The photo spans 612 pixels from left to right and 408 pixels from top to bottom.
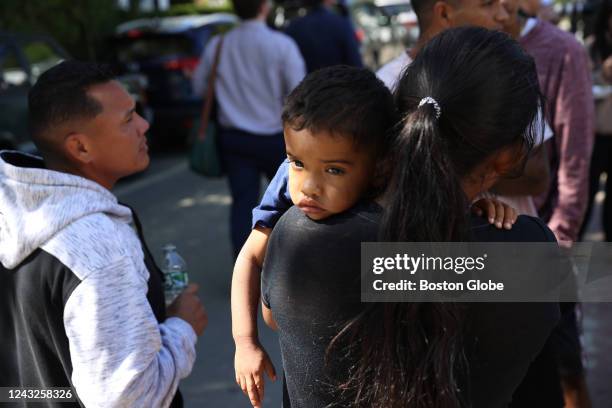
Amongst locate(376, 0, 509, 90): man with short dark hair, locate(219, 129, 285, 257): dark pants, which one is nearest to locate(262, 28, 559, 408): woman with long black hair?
locate(376, 0, 509, 90): man with short dark hair

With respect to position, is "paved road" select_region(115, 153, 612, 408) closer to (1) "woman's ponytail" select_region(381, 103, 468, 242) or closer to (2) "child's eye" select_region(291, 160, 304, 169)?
(2) "child's eye" select_region(291, 160, 304, 169)

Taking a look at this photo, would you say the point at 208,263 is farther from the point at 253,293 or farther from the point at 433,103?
the point at 433,103

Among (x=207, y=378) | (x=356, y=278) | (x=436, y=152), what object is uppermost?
(x=436, y=152)

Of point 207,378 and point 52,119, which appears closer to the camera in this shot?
point 52,119

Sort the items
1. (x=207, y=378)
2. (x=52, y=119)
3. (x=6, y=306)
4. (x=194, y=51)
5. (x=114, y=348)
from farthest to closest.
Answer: (x=194, y=51)
(x=207, y=378)
(x=52, y=119)
(x=6, y=306)
(x=114, y=348)

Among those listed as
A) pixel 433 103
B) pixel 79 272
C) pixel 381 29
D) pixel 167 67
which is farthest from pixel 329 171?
pixel 381 29

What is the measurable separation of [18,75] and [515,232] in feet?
23.1

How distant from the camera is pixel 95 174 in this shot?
6.99 feet

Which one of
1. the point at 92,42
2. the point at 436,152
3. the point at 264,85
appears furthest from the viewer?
the point at 92,42

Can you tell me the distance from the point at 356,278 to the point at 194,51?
1004 centimetres

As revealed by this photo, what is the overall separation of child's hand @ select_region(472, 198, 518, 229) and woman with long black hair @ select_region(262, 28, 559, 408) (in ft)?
0.07

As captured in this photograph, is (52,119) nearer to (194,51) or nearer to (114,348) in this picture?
(114,348)

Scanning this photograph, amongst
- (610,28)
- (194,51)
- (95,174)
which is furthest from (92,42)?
(95,174)

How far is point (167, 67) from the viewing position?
10844mm
